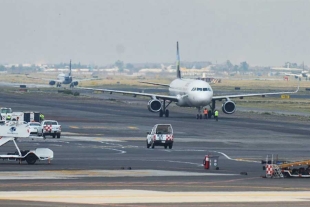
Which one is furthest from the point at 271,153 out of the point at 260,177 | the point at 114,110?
the point at 114,110

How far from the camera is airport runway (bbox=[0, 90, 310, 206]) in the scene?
121ft

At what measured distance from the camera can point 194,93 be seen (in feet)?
342

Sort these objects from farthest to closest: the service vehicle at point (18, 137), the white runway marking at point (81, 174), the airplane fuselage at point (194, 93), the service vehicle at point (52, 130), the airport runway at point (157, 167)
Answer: the airplane fuselage at point (194, 93) < the service vehicle at point (52, 130) < the service vehicle at point (18, 137) < the white runway marking at point (81, 174) < the airport runway at point (157, 167)

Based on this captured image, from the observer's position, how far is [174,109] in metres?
133

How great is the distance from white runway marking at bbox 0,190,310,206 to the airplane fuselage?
210 ft

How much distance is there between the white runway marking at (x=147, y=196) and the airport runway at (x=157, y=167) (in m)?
0.04

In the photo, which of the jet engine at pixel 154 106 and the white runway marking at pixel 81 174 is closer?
the white runway marking at pixel 81 174

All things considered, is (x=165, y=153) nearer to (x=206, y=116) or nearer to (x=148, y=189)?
(x=148, y=189)

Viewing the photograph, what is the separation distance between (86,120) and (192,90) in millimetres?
12576

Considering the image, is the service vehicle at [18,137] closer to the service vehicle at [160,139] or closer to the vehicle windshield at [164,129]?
the service vehicle at [160,139]

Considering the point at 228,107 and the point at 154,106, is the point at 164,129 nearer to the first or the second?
the point at 154,106

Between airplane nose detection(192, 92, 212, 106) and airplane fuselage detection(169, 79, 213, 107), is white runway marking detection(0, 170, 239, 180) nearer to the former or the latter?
airplane nose detection(192, 92, 212, 106)

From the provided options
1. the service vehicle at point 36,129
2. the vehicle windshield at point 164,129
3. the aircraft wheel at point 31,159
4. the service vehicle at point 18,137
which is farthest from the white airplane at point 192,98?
the aircraft wheel at point 31,159

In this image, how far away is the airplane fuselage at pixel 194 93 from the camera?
104 m
